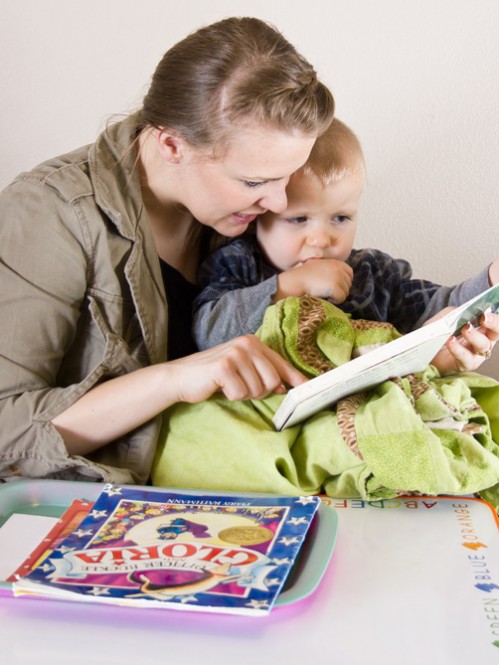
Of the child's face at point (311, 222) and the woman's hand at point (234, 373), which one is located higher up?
the child's face at point (311, 222)

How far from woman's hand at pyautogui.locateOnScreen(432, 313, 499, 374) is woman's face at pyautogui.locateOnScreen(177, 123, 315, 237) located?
0.35 metres

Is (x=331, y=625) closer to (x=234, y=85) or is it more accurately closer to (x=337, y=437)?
(x=337, y=437)

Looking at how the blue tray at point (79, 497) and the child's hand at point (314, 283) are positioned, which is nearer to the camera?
the blue tray at point (79, 497)

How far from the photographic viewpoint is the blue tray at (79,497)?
94 centimetres

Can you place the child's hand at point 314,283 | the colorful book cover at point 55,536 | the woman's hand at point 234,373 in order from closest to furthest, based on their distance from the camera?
the colorful book cover at point 55,536 → the woman's hand at point 234,373 → the child's hand at point 314,283

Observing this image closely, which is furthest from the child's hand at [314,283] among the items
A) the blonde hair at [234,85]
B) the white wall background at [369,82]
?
the white wall background at [369,82]

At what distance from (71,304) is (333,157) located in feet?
1.73

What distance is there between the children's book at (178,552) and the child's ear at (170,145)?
0.54 m

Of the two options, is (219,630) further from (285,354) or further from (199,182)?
(199,182)

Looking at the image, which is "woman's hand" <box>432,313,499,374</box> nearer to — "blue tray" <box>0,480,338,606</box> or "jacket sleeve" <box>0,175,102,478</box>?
"blue tray" <box>0,480,338,606</box>

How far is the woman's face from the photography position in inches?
49.4

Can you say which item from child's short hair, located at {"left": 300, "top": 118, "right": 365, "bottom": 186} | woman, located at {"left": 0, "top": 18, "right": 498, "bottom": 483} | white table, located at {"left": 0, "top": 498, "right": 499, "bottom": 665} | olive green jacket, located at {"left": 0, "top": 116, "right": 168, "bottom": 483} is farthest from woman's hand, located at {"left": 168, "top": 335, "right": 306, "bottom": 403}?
child's short hair, located at {"left": 300, "top": 118, "right": 365, "bottom": 186}

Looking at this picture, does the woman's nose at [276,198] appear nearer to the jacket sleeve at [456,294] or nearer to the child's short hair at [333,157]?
the child's short hair at [333,157]

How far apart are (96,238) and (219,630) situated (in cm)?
64
